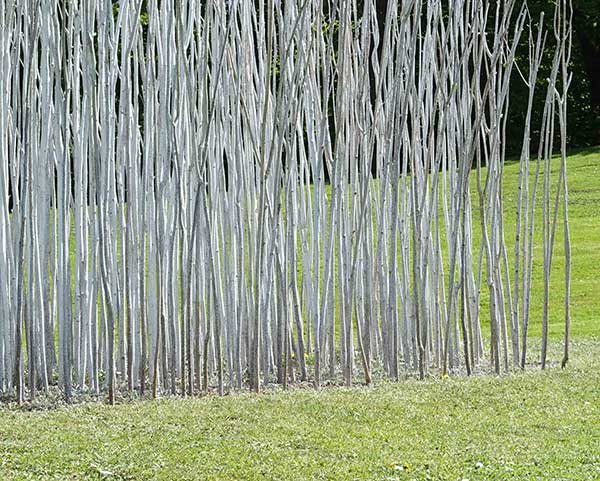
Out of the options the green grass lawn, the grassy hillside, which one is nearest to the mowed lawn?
the green grass lawn

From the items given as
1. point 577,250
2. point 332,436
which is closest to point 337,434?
point 332,436

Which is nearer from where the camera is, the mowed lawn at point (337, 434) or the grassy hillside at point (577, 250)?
the mowed lawn at point (337, 434)

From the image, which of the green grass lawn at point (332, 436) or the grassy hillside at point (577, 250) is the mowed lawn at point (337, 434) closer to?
the green grass lawn at point (332, 436)

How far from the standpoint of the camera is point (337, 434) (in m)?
3.29

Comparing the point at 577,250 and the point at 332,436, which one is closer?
the point at 332,436

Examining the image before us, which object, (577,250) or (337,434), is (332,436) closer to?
(337,434)

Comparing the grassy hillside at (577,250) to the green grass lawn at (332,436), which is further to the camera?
the grassy hillside at (577,250)

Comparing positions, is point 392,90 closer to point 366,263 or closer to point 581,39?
point 366,263

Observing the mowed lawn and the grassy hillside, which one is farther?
the grassy hillside

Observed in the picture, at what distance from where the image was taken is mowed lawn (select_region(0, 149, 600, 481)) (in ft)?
9.62

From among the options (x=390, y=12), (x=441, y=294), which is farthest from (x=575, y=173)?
(x=390, y=12)

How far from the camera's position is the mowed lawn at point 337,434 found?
2932 millimetres

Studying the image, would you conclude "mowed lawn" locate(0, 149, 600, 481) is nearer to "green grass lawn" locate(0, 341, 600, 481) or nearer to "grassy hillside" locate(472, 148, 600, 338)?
"green grass lawn" locate(0, 341, 600, 481)

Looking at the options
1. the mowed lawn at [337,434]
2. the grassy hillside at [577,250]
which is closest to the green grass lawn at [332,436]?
the mowed lawn at [337,434]
